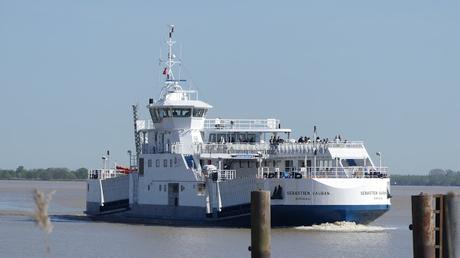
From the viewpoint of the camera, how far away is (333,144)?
49562mm

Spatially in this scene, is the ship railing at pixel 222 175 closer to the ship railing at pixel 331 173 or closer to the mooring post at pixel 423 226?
the ship railing at pixel 331 173

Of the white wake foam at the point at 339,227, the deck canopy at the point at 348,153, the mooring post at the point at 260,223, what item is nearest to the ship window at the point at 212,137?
the deck canopy at the point at 348,153

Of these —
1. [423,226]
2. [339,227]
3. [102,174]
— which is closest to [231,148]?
[339,227]

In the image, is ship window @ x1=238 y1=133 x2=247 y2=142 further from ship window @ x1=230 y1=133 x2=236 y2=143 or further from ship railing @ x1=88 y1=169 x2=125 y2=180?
ship railing @ x1=88 y1=169 x2=125 y2=180

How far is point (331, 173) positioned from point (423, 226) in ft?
86.5

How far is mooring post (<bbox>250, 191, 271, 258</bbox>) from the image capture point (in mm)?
23453

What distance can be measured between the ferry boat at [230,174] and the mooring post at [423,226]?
24.7 m

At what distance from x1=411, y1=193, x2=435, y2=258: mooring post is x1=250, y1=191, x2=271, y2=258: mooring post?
2882 millimetres

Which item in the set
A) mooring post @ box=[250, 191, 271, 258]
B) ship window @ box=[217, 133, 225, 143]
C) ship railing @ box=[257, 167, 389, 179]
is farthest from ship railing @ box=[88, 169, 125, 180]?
mooring post @ box=[250, 191, 271, 258]

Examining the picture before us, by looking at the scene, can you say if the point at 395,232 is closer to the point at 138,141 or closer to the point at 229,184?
the point at 229,184

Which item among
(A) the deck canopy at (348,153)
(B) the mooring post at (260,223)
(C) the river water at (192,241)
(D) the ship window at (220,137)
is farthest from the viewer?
(D) the ship window at (220,137)

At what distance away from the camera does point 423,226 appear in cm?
2230

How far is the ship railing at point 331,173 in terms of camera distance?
4822cm

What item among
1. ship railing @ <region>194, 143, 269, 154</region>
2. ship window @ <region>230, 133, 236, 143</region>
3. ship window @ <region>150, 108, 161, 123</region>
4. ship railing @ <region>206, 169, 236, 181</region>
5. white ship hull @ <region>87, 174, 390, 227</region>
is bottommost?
white ship hull @ <region>87, 174, 390, 227</region>
